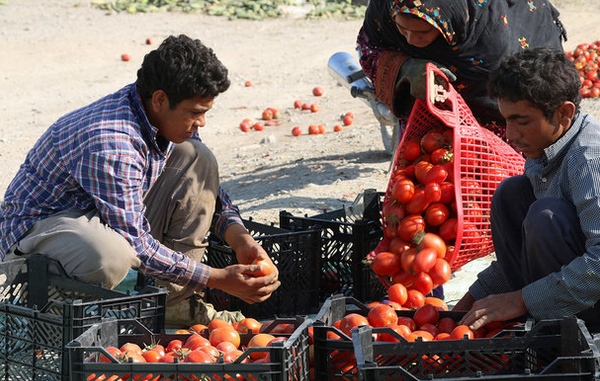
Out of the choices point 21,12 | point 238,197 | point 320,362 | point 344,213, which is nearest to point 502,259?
point 320,362

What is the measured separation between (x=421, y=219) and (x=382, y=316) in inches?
43.9

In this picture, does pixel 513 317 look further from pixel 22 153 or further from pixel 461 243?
pixel 22 153

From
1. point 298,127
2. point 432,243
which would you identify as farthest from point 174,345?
point 298,127

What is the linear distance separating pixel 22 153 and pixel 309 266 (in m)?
5.94

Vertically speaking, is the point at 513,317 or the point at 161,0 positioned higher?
the point at 161,0

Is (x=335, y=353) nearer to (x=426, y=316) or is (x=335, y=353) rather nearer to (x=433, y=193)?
(x=426, y=316)

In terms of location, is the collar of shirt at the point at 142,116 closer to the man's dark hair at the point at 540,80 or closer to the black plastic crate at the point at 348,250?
the black plastic crate at the point at 348,250

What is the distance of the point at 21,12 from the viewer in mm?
16641

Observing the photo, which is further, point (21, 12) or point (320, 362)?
point (21, 12)

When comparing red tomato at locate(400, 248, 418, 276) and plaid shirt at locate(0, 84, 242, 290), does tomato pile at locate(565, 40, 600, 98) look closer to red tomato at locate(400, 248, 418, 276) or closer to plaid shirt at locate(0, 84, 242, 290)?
red tomato at locate(400, 248, 418, 276)

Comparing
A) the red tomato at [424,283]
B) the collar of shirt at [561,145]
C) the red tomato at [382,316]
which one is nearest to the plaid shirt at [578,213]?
the collar of shirt at [561,145]

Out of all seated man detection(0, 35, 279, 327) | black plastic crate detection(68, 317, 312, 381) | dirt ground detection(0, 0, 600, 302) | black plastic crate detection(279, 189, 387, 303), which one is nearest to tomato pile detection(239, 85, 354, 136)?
dirt ground detection(0, 0, 600, 302)

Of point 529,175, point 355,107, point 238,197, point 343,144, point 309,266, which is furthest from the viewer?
point 355,107

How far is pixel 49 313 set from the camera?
317 cm
